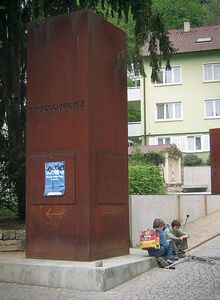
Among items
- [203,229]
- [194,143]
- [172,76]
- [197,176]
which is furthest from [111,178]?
[172,76]

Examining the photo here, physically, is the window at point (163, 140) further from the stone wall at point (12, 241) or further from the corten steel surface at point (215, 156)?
the stone wall at point (12, 241)

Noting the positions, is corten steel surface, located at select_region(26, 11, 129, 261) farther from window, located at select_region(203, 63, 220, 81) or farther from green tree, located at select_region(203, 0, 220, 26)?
green tree, located at select_region(203, 0, 220, 26)

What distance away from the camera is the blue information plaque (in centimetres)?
908

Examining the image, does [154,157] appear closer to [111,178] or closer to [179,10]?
[111,178]

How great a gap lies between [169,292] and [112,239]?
1997 millimetres

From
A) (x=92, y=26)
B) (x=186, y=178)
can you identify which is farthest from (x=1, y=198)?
(x=186, y=178)

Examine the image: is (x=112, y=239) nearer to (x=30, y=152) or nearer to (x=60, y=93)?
(x=30, y=152)

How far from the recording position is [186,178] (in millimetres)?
33938

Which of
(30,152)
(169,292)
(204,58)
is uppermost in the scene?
(204,58)

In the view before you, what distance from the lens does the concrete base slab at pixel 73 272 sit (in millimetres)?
7859

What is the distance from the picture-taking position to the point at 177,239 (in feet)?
34.4

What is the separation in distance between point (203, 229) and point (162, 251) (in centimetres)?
570

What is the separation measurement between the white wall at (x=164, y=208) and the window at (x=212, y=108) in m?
20.9

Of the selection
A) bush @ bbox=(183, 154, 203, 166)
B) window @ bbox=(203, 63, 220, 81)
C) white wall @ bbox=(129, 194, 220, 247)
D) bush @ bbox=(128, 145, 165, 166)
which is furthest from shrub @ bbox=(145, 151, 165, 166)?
window @ bbox=(203, 63, 220, 81)
